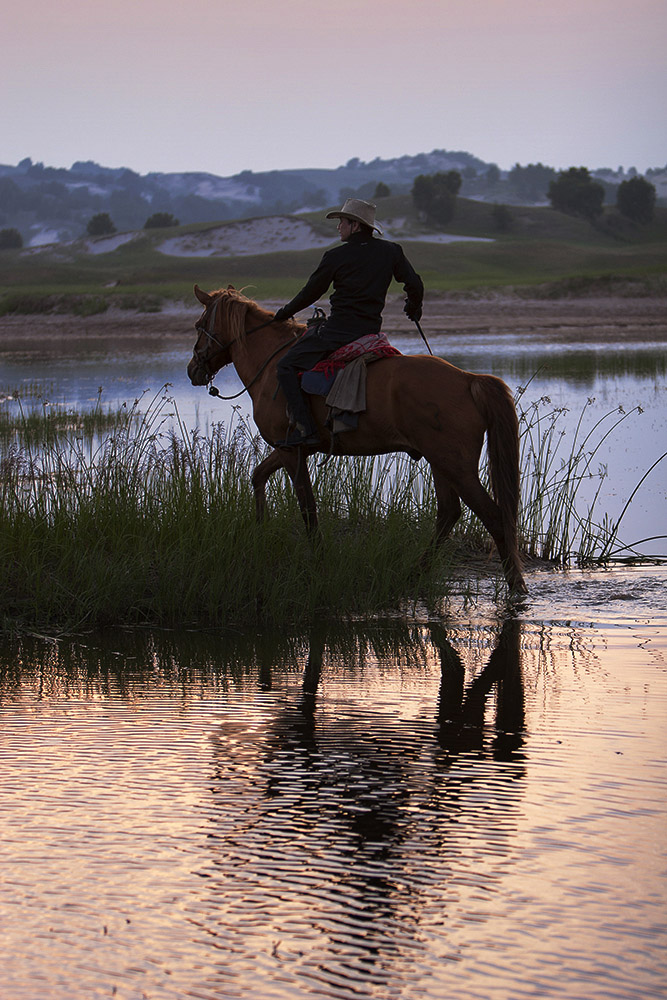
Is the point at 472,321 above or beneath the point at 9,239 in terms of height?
beneath

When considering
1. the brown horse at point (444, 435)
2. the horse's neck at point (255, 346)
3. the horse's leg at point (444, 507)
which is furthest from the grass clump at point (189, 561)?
the horse's neck at point (255, 346)

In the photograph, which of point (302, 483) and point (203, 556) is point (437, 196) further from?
point (203, 556)

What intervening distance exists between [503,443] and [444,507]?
0.71m

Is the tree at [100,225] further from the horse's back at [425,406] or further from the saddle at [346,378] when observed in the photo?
the horse's back at [425,406]

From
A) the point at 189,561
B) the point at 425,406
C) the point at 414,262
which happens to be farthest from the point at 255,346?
the point at 414,262

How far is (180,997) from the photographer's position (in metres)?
2.61

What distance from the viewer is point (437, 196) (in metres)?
99.9

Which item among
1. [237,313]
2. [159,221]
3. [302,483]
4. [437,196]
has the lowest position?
[302,483]

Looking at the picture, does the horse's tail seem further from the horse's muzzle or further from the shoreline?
the shoreline

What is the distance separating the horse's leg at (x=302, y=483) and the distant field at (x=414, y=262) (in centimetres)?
319

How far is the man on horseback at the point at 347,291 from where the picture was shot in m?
6.92

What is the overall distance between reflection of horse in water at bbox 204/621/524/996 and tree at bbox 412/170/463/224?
324 feet

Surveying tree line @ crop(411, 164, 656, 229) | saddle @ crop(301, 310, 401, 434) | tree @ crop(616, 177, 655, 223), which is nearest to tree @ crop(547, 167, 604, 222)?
tree line @ crop(411, 164, 656, 229)

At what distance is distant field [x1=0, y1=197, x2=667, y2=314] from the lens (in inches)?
1617
